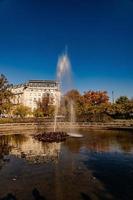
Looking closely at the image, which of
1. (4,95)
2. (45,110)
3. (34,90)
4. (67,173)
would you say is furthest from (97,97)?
(67,173)

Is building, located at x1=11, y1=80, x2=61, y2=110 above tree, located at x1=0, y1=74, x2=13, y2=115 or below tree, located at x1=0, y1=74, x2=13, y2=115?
above

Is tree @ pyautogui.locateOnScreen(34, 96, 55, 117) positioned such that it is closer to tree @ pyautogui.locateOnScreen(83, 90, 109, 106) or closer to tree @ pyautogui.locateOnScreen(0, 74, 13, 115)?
tree @ pyautogui.locateOnScreen(83, 90, 109, 106)

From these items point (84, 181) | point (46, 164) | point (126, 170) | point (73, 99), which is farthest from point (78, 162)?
point (73, 99)

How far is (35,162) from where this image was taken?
20.6 m

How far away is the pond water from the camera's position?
44.6 feet

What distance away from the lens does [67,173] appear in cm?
1748

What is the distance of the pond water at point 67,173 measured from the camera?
13594mm

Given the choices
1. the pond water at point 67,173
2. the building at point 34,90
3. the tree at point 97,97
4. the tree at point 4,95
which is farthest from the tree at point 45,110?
the pond water at point 67,173

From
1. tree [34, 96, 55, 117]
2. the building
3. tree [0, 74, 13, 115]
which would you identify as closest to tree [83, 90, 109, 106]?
tree [34, 96, 55, 117]

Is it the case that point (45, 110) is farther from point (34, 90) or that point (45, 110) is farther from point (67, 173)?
point (67, 173)

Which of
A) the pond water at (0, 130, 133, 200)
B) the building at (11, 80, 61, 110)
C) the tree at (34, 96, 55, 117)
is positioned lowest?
the pond water at (0, 130, 133, 200)

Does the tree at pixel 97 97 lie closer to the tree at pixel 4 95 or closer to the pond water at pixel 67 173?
the tree at pixel 4 95

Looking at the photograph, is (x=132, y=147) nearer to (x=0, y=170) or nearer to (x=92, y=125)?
(x=0, y=170)

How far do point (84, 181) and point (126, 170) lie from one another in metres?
4.08
